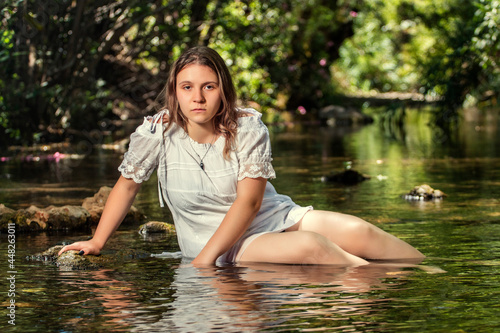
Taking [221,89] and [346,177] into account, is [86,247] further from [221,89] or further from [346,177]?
[346,177]

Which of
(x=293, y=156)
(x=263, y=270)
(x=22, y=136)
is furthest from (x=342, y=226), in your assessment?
(x=22, y=136)

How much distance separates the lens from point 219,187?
430cm

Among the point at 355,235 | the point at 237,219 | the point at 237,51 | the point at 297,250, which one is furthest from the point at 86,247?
the point at 237,51

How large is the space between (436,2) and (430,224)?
21772 millimetres

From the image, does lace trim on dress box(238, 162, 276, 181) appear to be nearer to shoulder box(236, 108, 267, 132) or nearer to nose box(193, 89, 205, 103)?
shoulder box(236, 108, 267, 132)

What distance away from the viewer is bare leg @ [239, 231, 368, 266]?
13.5ft

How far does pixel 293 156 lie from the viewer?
10773mm

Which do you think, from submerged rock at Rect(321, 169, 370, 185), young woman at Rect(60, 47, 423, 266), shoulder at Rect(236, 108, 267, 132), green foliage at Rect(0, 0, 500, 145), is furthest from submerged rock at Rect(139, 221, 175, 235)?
green foliage at Rect(0, 0, 500, 145)

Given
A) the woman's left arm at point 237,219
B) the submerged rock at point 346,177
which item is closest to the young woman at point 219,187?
the woman's left arm at point 237,219

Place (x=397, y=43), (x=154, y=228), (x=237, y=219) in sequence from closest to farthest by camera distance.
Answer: (x=237, y=219) < (x=154, y=228) < (x=397, y=43)

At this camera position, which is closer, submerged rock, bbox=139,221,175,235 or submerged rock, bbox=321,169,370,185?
submerged rock, bbox=139,221,175,235

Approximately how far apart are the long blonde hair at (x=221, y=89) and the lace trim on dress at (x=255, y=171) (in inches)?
5.1

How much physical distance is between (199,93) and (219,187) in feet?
1.59

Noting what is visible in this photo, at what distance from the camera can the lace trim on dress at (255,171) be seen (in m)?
4.16
